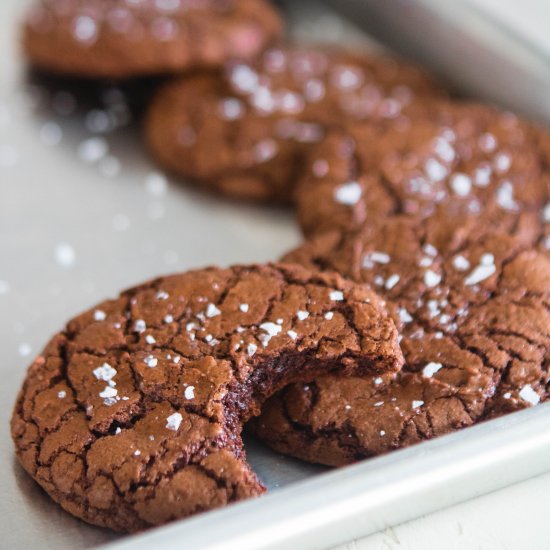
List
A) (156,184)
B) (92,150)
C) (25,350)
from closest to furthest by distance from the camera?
(25,350), (156,184), (92,150)

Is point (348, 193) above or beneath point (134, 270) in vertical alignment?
above

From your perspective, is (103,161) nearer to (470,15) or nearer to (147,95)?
(147,95)

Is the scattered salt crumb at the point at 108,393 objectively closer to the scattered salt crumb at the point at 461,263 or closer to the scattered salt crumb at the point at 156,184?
the scattered salt crumb at the point at 461,263

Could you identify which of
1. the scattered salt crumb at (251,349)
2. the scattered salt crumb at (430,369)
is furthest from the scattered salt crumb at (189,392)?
the scattered salt crumb at (430,369)

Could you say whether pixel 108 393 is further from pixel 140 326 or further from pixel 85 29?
pixel 85 29

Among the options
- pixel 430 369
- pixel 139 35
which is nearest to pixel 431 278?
pixel 430 369

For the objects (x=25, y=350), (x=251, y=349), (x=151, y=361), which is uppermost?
(x=251, y=349)

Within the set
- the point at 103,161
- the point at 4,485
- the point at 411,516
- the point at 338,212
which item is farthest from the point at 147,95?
the point at 411,516

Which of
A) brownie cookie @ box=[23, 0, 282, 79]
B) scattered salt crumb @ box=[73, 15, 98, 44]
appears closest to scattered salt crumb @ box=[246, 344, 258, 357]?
brownie cookie @ box=[23, 0, 282, 79]
